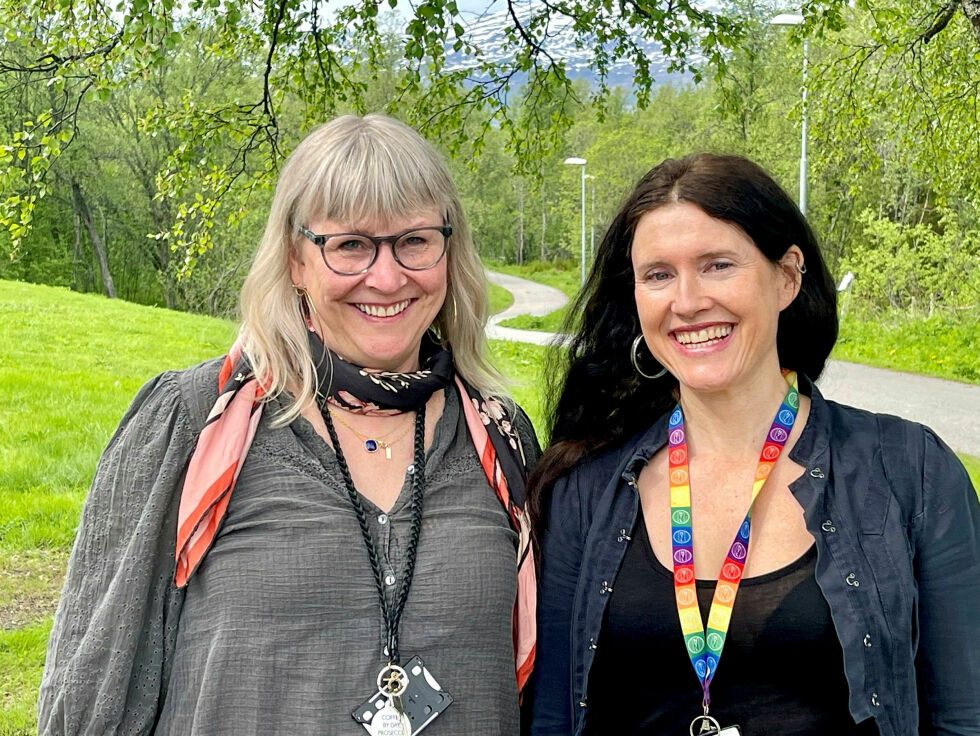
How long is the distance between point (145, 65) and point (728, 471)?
399cm

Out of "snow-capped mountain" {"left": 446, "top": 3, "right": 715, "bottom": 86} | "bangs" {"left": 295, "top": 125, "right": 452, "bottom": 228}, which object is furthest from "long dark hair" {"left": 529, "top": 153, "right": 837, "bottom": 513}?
"snow-capped mountain" {"left": 446, "top": 3, "right": 715, "bottom": 86}

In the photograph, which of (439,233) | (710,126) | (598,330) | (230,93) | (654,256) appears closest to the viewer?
(654,256)

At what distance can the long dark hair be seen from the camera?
2.45 m

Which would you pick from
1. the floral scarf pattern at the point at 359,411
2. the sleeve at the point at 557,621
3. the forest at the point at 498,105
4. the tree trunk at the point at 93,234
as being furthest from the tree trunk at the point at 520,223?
the sleeve at the point at 557,621

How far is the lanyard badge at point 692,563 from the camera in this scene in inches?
88.7

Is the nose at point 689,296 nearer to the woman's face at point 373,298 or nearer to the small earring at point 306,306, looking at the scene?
the woman's face at point 373,298

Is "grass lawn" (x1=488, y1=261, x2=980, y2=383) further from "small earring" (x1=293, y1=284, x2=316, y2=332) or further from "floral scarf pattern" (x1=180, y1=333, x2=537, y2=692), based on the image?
"small earring" (x1=293, y1=284, x2=316, y2=332)

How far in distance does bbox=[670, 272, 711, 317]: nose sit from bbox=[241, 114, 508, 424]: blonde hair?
2.27 feet

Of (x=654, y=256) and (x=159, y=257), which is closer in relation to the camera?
(x=654, y=256)

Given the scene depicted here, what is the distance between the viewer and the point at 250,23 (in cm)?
664

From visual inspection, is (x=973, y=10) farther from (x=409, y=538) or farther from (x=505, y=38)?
(x=409, y=538)

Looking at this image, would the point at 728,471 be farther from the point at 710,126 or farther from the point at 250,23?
the point at 710,126

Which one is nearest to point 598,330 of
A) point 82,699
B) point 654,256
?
point 654,256

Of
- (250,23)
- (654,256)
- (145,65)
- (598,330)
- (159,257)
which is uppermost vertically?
(250,23)
